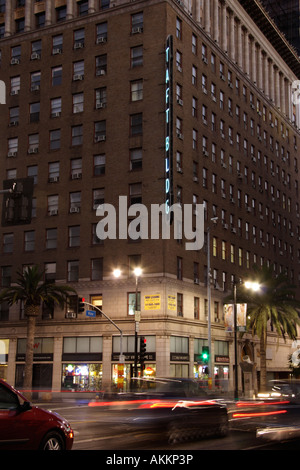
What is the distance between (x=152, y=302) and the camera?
51.6m

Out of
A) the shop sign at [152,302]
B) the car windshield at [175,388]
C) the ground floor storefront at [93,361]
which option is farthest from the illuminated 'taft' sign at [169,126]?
the car windshield at [175,388]

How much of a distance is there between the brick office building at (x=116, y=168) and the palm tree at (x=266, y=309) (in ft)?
15.4

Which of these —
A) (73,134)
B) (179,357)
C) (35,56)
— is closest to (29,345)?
(179,357)

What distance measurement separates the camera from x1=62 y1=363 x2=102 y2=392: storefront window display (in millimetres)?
53125

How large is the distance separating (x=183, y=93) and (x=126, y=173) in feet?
34.0

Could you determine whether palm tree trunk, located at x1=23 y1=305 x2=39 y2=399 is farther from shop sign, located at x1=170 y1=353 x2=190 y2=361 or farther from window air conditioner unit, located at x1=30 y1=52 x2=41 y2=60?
window air conditioner unit, located at x1=30 y1=52 x2=41 y2=60

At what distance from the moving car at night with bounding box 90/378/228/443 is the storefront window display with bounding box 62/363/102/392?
34.2 metres

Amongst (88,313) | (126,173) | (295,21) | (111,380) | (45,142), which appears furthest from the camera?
(295,21)

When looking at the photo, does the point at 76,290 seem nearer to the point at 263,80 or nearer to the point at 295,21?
the point at 263,80

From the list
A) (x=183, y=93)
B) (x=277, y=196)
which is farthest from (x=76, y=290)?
(x=277, y=196)

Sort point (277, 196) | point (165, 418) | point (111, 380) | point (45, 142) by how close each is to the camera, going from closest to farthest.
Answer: point (165, 418) → point (111, 380) → point (45, 142) → point (277, 196)

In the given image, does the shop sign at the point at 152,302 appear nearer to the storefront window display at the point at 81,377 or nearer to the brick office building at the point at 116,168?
the brick office building at the point at 116,168

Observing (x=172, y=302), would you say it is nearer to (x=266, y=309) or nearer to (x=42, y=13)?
(x=266, y=309)

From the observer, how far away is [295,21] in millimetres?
112312
